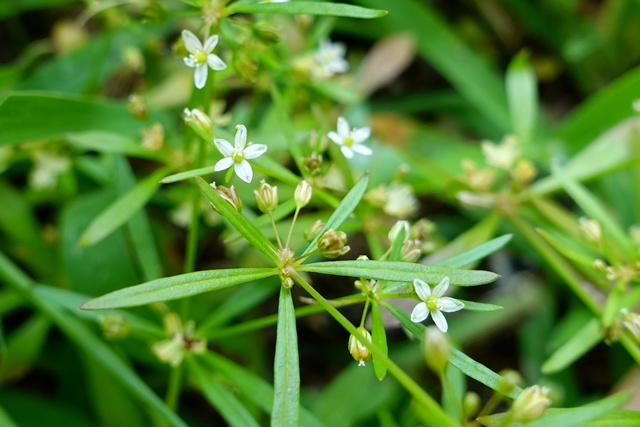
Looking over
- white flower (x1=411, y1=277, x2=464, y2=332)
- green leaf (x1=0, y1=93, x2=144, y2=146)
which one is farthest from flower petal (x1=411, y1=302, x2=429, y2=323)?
green leaf (x1=0, y1=93, x2=144, y2=146)

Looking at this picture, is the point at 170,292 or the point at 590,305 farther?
the point at 590,305

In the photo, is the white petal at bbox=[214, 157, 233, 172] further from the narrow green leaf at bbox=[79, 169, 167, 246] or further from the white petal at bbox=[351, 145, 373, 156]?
the narrow green leaf at bbox=[79, 169, 167, 246]

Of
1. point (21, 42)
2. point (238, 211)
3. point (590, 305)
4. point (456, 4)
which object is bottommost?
point (590, 305)

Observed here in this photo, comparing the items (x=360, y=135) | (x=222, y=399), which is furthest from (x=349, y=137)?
(x=222, y=399)

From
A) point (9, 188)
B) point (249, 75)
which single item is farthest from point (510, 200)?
point (9, 188)

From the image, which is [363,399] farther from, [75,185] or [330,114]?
[75,185]

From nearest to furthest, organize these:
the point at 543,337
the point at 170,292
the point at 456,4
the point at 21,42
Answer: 1. the point at 170,292
2. the point at 543,337
3. the point at 21,42
4. the point at 456,4

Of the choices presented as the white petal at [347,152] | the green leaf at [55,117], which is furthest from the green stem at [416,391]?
the green leaf at [55,117]
